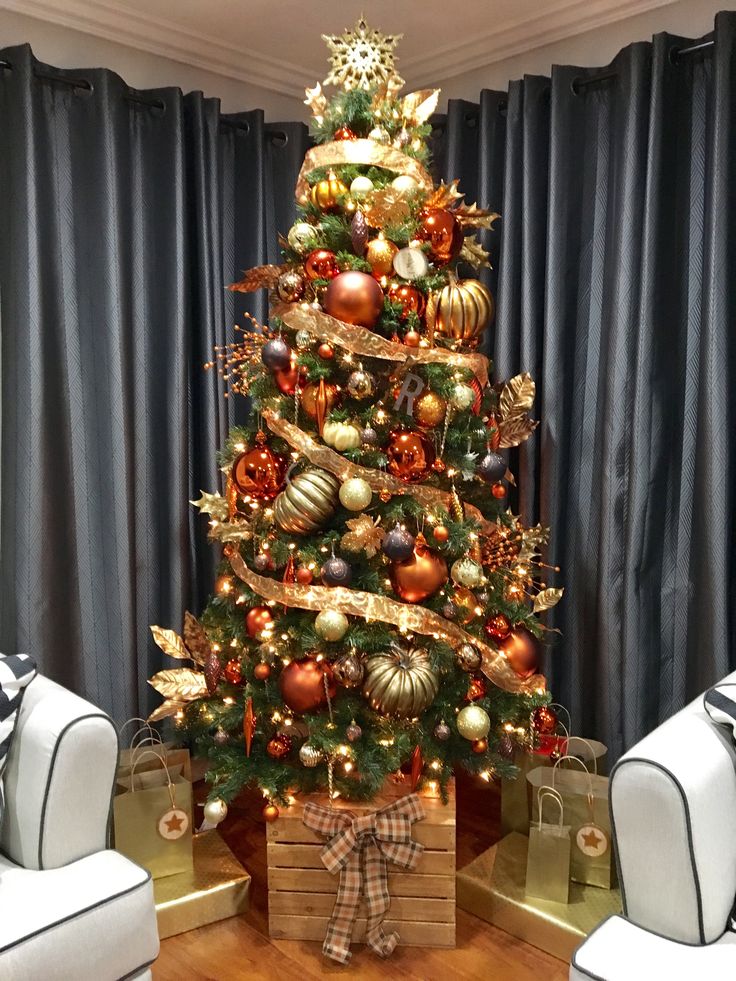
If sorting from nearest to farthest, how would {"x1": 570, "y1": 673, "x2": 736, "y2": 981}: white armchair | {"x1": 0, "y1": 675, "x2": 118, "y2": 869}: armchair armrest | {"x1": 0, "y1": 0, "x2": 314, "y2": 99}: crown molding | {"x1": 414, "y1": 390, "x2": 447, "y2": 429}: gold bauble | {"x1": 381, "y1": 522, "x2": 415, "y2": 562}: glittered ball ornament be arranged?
{"x1": 570, "y1": 673, "x2": 736, "y2": 981}: white armchair → {"x1": 0, "y1": 675, "x2": 118, "y2": 869}: armchair armrest → {"x1": 381, "y1": 522, "x2": 415, "y2": 562}: glittered ball ornament → {"x1": 414, "y1": 390, "x2": 447, "y2": 429}: gold bauble → {"x1": 0, "y1": 0, "x2": 314, "y2": 99}: crown molding

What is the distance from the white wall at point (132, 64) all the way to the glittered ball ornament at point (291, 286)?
1.08 meters

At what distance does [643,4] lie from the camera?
233 centimetres

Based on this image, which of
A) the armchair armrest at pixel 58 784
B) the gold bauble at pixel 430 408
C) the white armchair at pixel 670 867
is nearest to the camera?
the white armchair at pixel 670 867

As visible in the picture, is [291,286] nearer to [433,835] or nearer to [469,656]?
[469,656]

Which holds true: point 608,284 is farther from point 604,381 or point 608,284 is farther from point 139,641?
point 139,641

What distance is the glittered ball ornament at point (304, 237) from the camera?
202 cm

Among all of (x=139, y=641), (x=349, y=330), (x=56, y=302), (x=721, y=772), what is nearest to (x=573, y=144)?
(x=349, y=330)

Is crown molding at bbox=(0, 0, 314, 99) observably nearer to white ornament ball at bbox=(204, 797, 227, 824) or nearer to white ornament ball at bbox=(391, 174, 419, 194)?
white ornament ball at bbox=(391, 174, 419, 194)

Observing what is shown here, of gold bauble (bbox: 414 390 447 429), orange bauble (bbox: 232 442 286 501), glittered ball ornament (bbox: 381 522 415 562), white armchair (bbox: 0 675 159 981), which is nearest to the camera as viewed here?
white armchair (bbox: 0 675 159 981)

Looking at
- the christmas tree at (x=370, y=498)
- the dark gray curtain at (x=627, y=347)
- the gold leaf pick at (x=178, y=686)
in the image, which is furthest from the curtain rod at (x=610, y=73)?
the gold leaf pick at (x=178, y=686)

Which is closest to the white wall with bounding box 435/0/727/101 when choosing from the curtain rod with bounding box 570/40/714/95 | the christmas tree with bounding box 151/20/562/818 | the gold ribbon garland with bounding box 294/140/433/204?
the curtain rod with bounding box 570/40/714/95

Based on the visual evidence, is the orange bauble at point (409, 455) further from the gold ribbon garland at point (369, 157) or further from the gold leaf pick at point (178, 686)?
the gold leaf pick at point (178, 686)

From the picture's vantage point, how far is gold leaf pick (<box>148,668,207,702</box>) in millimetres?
2230

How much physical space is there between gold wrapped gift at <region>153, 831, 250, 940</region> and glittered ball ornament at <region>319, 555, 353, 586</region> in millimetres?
886
